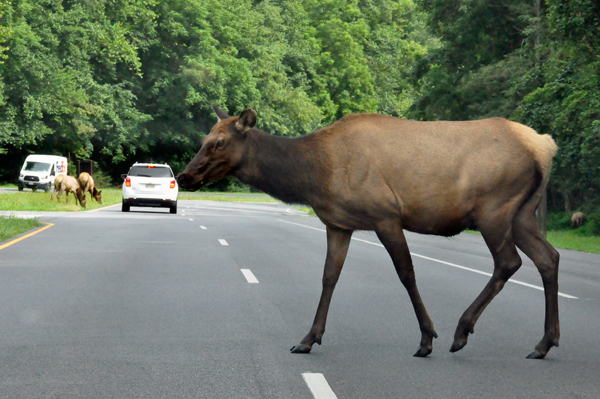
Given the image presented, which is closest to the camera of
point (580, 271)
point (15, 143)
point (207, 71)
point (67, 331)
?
point (67, 331)

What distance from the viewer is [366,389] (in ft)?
19.8

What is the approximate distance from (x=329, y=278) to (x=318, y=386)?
4.91 ft

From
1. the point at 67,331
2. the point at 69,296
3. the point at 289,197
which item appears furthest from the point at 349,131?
the point at 69,296

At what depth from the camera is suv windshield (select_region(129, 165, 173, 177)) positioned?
33.6 m

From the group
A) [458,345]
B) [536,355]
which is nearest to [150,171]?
[458,345]

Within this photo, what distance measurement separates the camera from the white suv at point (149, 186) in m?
33.3

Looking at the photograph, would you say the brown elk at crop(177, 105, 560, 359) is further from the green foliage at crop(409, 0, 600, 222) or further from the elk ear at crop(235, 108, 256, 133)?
the green foliage at crop(409, 0, 600, 222)

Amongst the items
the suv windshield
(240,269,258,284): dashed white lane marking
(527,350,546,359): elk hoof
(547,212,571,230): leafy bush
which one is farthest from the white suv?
(527,350,546,359): elk hoof

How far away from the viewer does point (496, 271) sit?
24.6 ft

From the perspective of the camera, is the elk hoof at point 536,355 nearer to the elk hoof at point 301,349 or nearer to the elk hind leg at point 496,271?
the elk hind leg at point 496,271

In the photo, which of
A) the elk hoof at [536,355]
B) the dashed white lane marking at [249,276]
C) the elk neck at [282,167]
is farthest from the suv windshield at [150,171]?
the elk hoof at [536,355]

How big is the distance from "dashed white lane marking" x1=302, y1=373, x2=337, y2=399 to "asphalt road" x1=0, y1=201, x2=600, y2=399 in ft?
0.10

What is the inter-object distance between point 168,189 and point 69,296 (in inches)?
914

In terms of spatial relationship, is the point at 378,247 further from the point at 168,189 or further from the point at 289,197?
the point at 168,189
